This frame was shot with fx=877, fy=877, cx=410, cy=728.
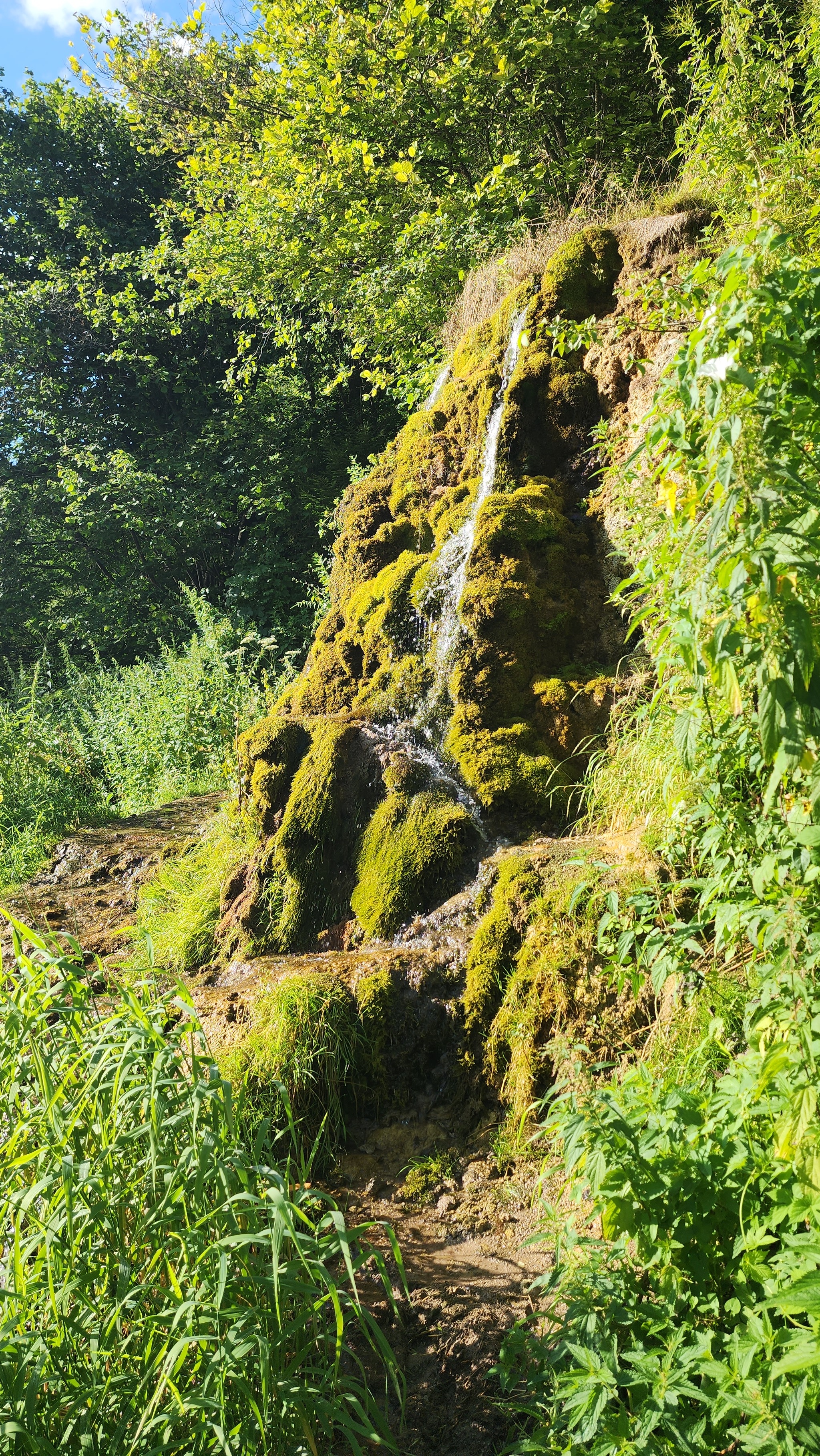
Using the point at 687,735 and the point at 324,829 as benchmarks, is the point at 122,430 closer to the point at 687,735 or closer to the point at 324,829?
the point at 324,829

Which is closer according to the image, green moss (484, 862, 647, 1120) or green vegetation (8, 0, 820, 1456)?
green vegetation (8, 0, 820, 1456)

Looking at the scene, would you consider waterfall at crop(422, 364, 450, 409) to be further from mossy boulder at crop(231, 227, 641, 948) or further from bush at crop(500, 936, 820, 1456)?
bush at crop(500, 936, 820, 1456)

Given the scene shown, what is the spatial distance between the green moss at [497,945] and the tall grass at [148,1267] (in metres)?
1.22

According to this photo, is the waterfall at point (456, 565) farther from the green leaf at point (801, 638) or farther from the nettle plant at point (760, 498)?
the green leaf at point (801, 638)

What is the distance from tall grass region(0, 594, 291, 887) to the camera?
7059 mm

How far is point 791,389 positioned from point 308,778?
10.6 ft

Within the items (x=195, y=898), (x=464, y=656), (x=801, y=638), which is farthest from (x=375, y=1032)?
(x=801, y=638)

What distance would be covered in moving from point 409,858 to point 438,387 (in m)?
3.70

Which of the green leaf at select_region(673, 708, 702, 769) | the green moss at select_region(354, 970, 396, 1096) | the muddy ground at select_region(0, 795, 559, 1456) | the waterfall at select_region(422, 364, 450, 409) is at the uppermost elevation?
the waterfall at select_region(422, 364, 450, 409)

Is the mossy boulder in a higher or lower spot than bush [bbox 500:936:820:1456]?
higher

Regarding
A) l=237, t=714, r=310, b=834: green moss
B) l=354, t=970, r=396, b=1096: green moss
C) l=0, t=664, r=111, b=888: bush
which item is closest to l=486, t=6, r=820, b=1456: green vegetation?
l=354, t=970, r=396, b=1096: green moss

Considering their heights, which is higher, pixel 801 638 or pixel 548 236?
pixel 548 236

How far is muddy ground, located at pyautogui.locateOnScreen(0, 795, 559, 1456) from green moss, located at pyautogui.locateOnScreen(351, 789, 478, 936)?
135 millimetres

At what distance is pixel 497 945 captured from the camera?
3.32 m
